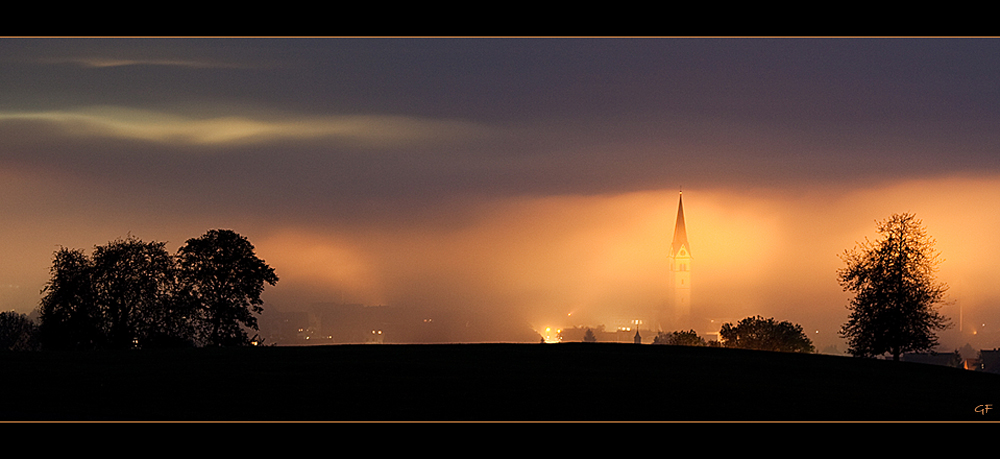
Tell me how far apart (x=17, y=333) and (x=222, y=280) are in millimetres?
37343

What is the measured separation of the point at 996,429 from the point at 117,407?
29.5 meters

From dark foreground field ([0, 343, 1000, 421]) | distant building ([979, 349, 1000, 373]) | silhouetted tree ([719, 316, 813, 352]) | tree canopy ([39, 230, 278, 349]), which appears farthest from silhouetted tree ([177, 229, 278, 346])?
distant building ([979, 349, 1000, 373])

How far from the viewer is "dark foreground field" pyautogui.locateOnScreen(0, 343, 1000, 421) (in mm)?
32281

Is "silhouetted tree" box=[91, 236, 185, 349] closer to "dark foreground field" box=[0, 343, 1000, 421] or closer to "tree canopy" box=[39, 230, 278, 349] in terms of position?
"tree canopy" box=[39, 230, 278, 349]

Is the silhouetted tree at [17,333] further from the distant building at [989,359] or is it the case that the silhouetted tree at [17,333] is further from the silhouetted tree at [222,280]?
the distant building at [989,359]

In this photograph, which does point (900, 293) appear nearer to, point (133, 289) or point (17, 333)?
point (133, 289)

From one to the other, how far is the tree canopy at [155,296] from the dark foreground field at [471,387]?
14180mm

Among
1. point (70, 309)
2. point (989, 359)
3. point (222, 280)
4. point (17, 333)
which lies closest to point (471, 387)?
point (222, 280)

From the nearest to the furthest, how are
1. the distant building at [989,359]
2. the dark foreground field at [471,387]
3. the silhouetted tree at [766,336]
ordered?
the dark foreground field at [471,387] < the silhouetted tree at [766,336] < the distant building at [989,359]

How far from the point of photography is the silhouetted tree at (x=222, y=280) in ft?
217

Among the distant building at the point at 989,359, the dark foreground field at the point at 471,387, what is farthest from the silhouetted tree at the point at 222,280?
the distant building at the point at 989,359

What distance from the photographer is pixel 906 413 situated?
34938 millimetres

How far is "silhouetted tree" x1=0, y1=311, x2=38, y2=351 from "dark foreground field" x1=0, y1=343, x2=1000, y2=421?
3434cm
